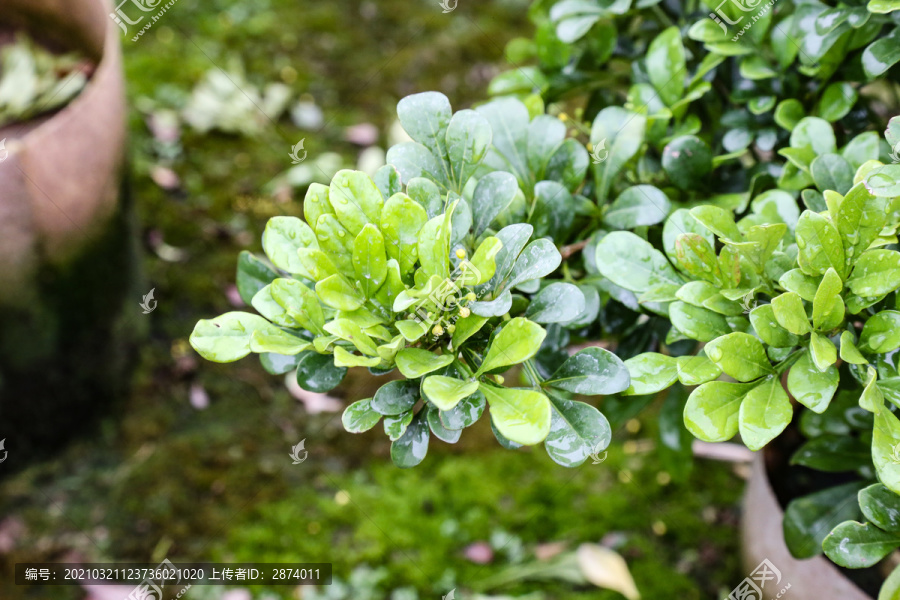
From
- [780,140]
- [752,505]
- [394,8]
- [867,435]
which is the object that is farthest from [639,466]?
[394,8]

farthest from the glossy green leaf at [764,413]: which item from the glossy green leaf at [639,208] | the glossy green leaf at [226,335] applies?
the glossy green leaf at [226,335]

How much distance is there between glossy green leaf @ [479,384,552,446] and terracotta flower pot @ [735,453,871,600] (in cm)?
70

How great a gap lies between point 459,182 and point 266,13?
5.56ft

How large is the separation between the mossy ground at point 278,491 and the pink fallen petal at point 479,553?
1 centimetres

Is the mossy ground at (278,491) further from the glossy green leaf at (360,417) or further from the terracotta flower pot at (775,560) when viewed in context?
the glossy green leaf at (360,417)

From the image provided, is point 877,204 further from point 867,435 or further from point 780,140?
point 867,435

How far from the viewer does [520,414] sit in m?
0.58

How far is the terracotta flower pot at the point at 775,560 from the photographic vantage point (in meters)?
1.01

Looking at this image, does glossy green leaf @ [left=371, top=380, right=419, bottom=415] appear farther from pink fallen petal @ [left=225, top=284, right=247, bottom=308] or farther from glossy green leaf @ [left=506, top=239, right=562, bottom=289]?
pink fallen petal @ [left=225, top=284, right=247, bottom=308]

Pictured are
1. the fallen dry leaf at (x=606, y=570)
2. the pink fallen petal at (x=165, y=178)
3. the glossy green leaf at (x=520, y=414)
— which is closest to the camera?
the glossy green leaf at (x=520, y=414)

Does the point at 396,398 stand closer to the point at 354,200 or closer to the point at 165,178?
the point at 354,200

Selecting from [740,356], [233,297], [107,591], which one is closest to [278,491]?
[107,591]

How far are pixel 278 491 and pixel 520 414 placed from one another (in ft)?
3.21

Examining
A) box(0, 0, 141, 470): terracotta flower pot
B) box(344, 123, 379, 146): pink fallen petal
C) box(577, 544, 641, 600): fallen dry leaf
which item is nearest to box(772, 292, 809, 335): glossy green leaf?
box(577, 544, 641, 600): fallen dry leaf
